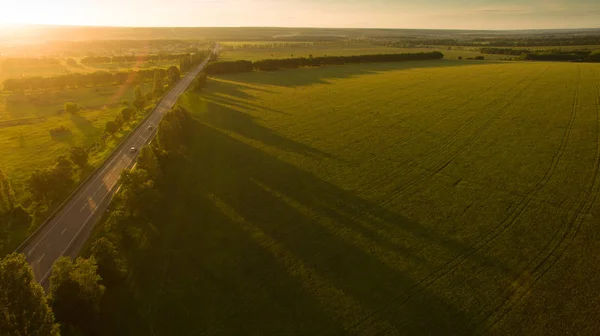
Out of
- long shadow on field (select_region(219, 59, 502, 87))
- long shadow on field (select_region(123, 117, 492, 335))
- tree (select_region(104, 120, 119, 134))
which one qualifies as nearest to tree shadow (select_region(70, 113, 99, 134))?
tree (select_region(104, 120, 119, 134))

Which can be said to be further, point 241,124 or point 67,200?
point 241,124

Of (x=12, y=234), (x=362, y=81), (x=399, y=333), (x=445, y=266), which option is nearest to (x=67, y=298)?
(x=12, y=234)

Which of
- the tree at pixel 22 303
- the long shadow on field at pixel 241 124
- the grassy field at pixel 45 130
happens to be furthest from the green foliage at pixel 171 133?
the tree at pixel 22 303

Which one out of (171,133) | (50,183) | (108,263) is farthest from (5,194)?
(108,263)

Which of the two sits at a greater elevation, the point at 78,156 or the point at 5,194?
the point at 78,156

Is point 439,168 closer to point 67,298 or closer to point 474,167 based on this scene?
point 474,167

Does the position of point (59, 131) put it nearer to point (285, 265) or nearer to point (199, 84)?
point (199, 84)

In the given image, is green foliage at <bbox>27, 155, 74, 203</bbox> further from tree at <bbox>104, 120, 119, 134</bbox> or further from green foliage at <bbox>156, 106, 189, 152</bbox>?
tree at <bbox>104, 120, 119, 134</bbox>
